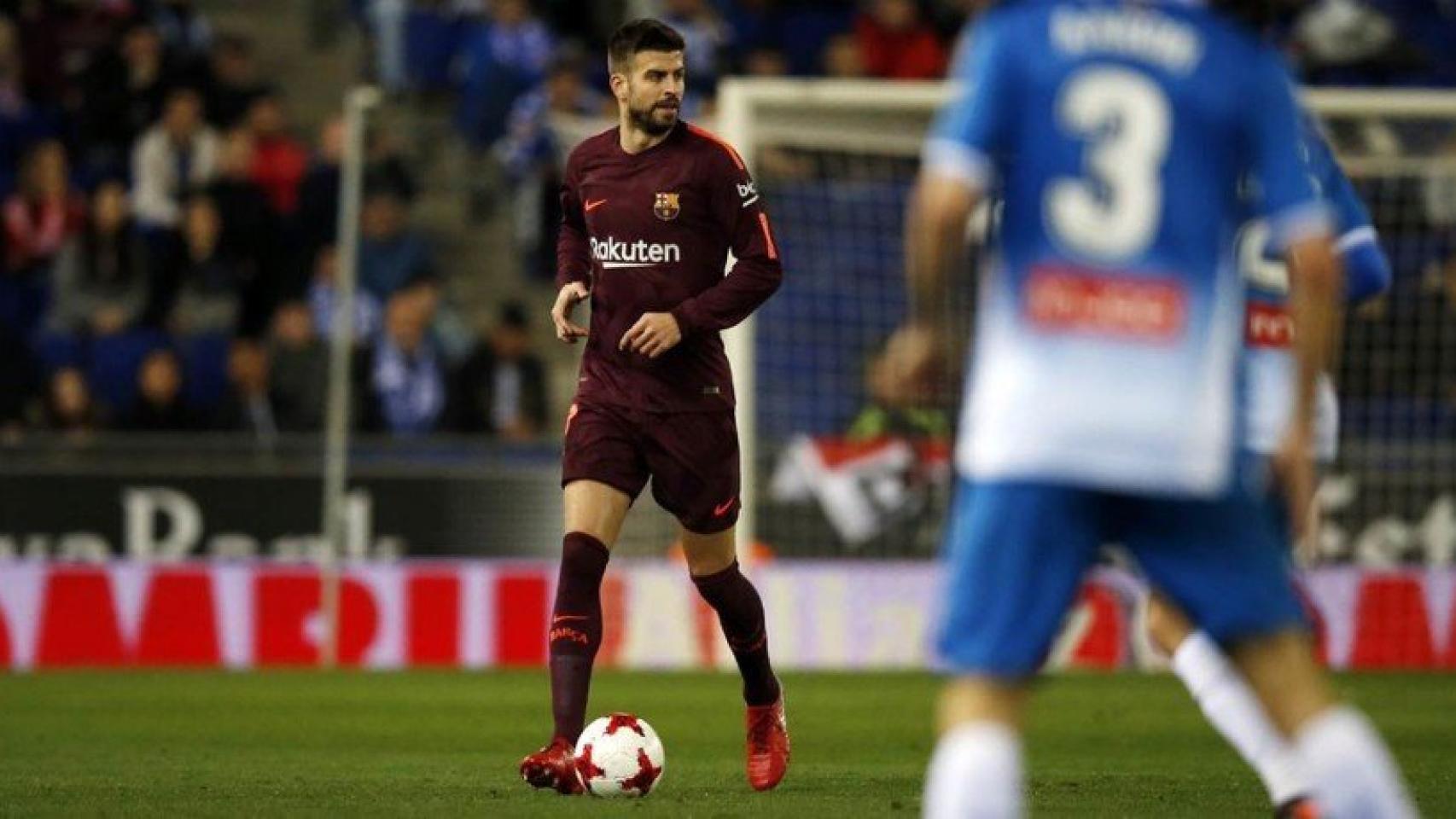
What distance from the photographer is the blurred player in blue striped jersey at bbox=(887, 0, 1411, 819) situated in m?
5.14

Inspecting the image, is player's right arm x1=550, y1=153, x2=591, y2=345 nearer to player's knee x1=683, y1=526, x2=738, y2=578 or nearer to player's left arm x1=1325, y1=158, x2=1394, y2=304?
player's knee x1=683, y1=526, x2=738, y2=578

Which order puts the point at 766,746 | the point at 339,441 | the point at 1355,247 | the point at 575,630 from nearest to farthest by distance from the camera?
1. the point at 1355,247
2. the point at 575,630
3. the point at 766,746
4. the point at 339,441

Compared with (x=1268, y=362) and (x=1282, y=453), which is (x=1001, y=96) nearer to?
(x=1282, y=453)

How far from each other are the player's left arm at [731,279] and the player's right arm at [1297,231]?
3.55m

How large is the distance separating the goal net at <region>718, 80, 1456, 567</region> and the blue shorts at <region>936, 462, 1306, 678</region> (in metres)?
11.5

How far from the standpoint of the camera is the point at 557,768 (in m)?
8.41

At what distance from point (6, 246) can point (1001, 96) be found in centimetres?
1526

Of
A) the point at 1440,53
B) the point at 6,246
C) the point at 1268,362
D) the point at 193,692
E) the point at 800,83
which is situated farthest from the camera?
the point at 1440,53

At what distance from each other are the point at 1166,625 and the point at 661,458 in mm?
1704

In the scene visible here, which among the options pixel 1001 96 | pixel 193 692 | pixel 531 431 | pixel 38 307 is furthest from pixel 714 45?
pixel 1001 96

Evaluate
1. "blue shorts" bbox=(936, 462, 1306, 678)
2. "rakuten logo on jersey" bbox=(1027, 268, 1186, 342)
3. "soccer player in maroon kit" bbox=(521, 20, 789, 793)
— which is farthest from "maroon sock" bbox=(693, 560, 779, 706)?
"rakuten logo on jersey" bbox=(1027, 268, 1186, 342)

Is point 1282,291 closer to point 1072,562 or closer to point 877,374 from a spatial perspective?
point 1072,562

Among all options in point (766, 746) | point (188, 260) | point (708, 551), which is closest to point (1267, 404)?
point (708, 551)

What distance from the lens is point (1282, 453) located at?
5.31m
